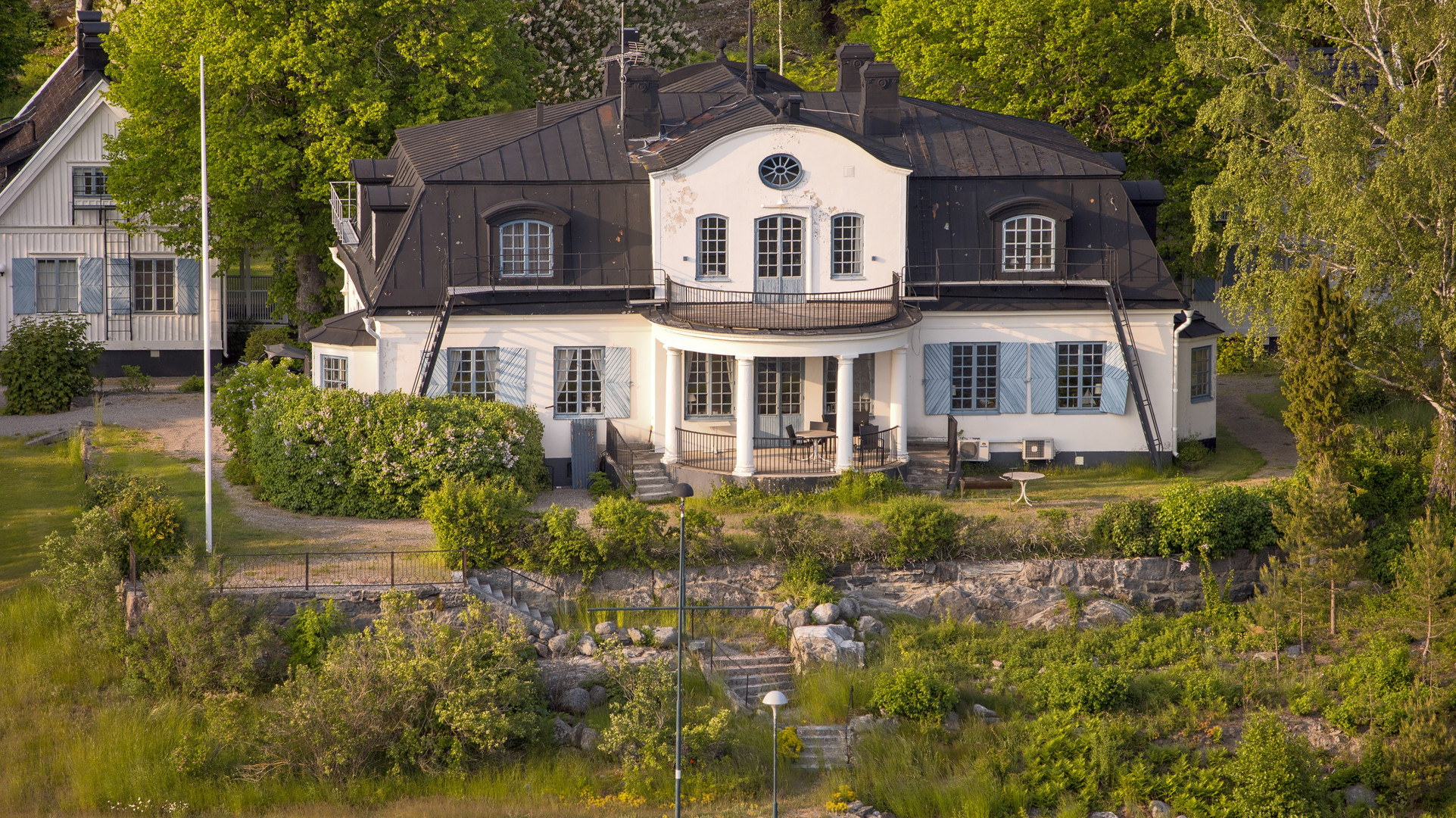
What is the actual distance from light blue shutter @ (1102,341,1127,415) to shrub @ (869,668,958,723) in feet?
31.7

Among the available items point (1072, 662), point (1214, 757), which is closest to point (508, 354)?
point (1072, 662)

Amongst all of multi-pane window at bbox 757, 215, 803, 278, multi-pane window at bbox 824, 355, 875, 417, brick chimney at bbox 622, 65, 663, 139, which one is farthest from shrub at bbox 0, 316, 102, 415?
multi-pane window at bbox 824, 355, 875, 417

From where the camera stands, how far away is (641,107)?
31266 millimetres

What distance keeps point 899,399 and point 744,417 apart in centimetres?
314

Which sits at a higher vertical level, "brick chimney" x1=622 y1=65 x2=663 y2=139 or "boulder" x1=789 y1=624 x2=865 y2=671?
"brick chimney" x1=622 y1=65 x2=663 y2=139

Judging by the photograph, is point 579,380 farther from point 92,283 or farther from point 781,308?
point 92,283

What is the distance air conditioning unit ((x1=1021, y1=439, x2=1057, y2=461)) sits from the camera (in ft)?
99.5

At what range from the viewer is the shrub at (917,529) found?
85.6ft

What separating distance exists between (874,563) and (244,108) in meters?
19.3

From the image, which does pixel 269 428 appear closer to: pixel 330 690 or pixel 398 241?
pixel 398 241

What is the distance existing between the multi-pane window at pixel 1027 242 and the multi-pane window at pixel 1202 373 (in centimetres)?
367

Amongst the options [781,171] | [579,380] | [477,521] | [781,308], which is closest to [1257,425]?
[781,308]

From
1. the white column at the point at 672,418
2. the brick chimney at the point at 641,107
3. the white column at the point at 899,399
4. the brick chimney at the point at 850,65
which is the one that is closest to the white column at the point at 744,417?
the white column at the point at 672,418

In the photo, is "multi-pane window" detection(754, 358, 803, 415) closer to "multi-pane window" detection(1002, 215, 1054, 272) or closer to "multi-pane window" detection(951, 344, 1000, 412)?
"multi-pane window" detection(951, 344, 1000, 412)
